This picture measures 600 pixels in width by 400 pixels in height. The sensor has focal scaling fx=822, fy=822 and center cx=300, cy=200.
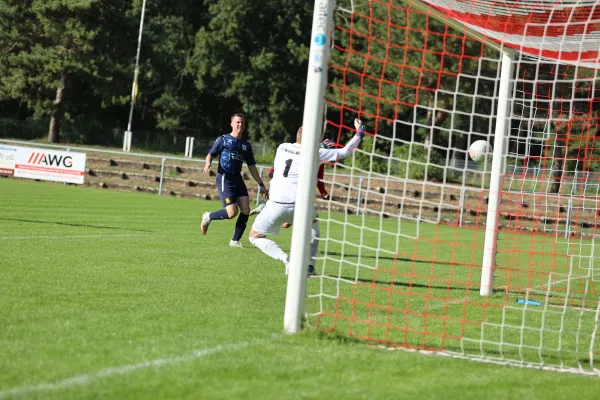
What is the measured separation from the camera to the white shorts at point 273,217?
985 centimetres

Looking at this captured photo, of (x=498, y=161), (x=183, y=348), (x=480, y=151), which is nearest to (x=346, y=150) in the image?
(x=498, y=161)

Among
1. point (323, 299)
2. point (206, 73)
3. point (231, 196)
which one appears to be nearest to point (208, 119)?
point (206, 73)

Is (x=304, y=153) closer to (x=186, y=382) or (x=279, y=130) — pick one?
(x=186, y=382)

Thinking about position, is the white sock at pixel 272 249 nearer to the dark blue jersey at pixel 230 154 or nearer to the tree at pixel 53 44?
the dark blue jersey at pixel 230 154

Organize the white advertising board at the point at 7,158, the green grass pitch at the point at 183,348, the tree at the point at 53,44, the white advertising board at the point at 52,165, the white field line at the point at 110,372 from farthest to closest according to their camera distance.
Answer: the tree at the point at 53,44 → the white advertising board at the point at 7,158 → the white advertising board at the point at 52,165 → the green grass pitch at the point at 183,348 → the white field line at the point at 110,372

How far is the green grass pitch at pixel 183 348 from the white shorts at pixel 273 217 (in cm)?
56

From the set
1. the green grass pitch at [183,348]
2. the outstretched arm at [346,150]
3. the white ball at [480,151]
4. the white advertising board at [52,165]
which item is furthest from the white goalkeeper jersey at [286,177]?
the white advertising board at [52,165]

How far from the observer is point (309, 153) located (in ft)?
20.7

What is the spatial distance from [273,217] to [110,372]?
16.9 ft

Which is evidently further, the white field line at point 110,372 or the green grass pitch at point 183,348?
the green grass pitch at point 183,348

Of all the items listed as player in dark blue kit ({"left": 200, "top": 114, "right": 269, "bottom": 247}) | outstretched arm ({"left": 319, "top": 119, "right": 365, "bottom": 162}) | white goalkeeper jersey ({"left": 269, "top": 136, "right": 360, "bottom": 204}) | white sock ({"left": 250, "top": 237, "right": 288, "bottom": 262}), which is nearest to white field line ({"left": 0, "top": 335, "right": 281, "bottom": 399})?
outstretched arm ({"left": 319, "top": 119, "right": 365, "bottom": 162})

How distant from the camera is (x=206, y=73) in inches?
2335

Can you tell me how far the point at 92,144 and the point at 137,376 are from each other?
55.8 metres

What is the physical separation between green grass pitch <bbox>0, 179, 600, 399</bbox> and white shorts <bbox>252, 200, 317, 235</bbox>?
562 mm
